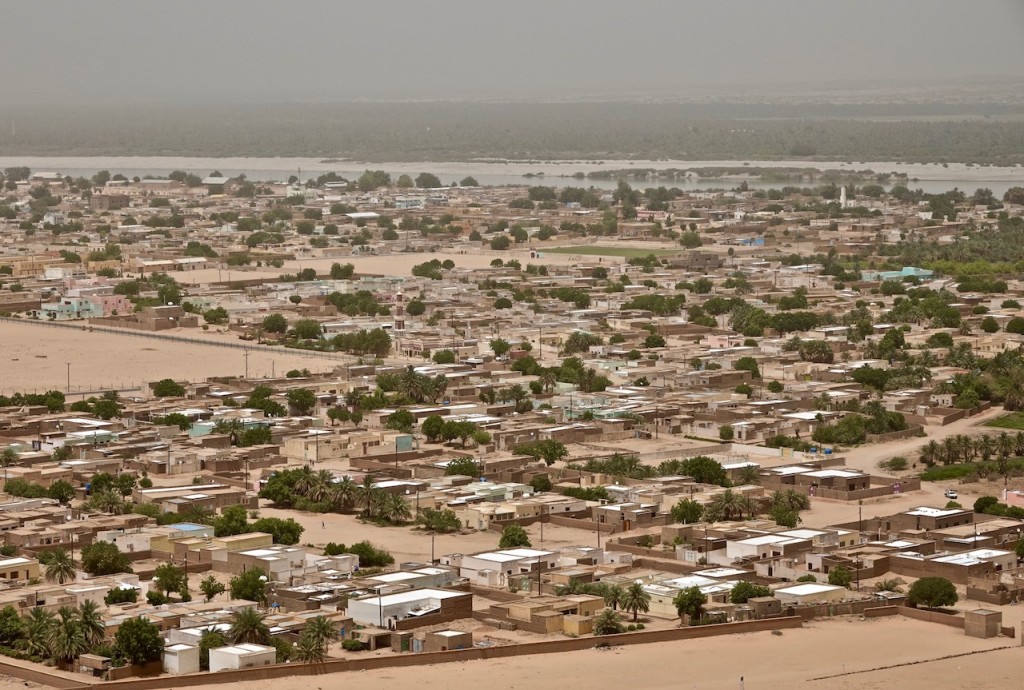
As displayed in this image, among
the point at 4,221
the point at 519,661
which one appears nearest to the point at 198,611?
the point at 519,661

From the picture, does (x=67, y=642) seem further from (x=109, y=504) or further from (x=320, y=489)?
(x=320, y=489)

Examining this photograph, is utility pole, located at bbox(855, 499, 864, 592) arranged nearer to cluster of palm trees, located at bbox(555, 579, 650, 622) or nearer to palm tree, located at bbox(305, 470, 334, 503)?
cluster of palm trees, located at bbox(555, 579, 650, 622)

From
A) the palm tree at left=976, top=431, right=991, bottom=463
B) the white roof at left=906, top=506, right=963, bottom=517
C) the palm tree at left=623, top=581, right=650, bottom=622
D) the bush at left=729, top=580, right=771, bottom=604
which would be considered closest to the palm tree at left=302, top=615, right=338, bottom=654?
the palm tree at left=623, top=581, right=650, bottom=622

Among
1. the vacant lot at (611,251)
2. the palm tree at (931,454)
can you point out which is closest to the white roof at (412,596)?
the palm tree at (931,454)

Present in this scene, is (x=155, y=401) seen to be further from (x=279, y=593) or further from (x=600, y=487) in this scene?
(x=279, y=593)

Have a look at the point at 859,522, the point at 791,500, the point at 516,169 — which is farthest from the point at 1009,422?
the point at 516,169

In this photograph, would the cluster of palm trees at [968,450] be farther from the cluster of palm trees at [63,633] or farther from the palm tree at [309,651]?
the cluster of palm trees at [63,633]
